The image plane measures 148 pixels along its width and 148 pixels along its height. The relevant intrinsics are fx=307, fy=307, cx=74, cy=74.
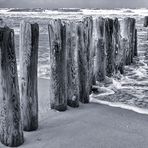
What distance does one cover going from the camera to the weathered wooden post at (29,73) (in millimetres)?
3299

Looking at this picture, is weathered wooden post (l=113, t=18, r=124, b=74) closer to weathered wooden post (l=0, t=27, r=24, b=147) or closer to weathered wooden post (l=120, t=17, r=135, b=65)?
weathered wooden post (l=120, t=17, r=135, b=65)

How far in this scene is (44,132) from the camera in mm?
3371

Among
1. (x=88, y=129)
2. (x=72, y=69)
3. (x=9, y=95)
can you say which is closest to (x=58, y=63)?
(x=72, y=69)

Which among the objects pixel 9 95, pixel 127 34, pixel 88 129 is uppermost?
pixel 127 34

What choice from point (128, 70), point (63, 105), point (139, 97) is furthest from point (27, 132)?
point (128, 70)

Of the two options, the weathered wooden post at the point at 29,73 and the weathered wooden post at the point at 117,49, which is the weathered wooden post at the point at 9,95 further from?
the weathered wooden post at the point at 117,49

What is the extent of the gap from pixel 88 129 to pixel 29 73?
0.92 m

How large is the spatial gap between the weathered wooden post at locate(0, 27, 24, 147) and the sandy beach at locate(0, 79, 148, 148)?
0.13 m

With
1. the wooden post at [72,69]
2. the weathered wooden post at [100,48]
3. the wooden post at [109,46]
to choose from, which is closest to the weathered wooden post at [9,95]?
the wooden post at [72,69]

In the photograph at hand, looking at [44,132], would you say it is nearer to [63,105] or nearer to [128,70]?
[63,105]

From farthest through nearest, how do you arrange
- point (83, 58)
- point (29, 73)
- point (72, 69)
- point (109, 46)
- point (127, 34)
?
point (127, 34), point (109, 46), point (83, 58), point (72, 69), point (29, 73)

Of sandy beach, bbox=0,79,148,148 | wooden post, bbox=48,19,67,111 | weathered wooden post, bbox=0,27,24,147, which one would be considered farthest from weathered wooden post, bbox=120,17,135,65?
weathered wooden post, bbox=0,27,24,147

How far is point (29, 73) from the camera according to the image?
3.36 m

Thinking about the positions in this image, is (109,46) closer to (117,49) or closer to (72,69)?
(117,49)
